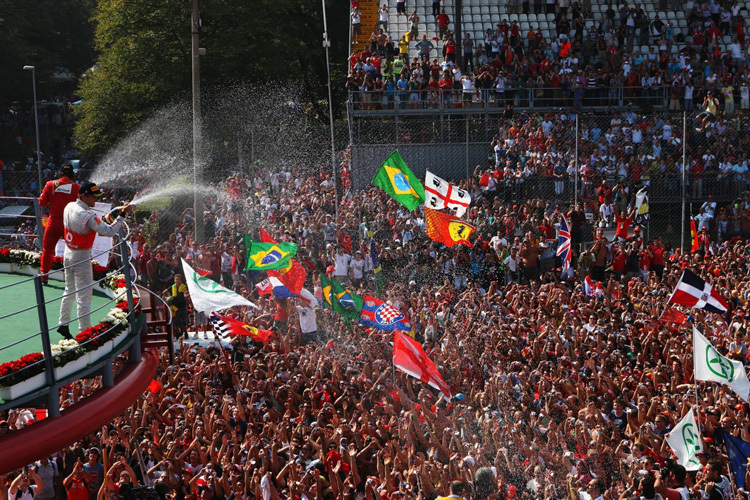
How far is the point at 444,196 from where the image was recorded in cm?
2012

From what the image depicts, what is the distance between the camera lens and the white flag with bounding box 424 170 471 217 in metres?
20.0

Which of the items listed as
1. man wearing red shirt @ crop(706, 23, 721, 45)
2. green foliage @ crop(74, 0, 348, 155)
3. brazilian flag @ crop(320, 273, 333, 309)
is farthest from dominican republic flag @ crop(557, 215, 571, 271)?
green foliage @ crop(74, 0, 348, 155)

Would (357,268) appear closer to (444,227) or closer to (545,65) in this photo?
(444,227)

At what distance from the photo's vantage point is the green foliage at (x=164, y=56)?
3762cm

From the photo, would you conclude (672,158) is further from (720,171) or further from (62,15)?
(62,15)

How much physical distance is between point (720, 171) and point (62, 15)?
37.3 metres

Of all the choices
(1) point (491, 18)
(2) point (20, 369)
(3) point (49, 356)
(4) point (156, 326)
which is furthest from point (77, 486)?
(1) point (491, 18)

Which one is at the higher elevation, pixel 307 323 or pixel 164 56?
pixel 164 56

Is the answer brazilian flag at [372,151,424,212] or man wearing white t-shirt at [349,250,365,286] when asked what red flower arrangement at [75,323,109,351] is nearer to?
brazilian flag at [372,151,424,212]

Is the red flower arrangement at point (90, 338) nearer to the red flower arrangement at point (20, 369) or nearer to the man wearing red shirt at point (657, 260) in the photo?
the red flower arrangement at point (20, 369)

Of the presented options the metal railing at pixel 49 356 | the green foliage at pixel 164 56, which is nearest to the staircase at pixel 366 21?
the green foliage at pixel 164 56

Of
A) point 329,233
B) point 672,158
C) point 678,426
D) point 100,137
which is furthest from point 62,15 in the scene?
point 678,426

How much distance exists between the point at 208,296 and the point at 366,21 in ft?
72.8

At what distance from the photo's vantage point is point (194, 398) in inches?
614
